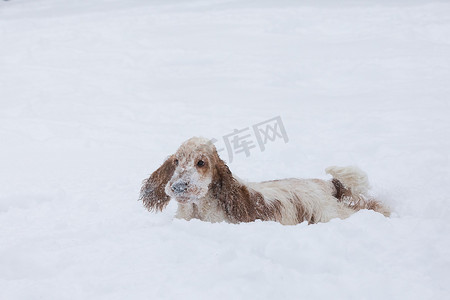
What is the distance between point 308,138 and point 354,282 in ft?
17.0

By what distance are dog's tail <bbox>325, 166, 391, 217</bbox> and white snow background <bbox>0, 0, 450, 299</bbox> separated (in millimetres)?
320

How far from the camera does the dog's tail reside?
5.73m

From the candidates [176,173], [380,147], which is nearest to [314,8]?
[380,147]

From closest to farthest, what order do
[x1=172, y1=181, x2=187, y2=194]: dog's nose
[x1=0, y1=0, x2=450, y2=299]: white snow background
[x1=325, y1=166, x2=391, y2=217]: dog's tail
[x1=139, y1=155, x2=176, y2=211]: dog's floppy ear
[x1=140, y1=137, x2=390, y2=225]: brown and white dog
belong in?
[x1=0, y1=0, x2=450, y2=299]: white snow background
[x1=172, y1=181, x2=187, y2=194]: dog's nose
[x1=140, y1=137, x2=390, y2=225]: brown and white dog
[x1=139, y1=155, x2=176, y2=211]: dog's floppy ear
[x1=325, y1=166, x2=391, y2=217]: dog's tail

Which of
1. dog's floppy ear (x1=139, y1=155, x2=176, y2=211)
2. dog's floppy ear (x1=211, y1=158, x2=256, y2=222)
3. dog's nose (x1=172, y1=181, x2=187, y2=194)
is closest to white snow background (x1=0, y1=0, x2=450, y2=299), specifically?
dog's floppy ear (x1=139, y1=155, x2=176, y2=211)

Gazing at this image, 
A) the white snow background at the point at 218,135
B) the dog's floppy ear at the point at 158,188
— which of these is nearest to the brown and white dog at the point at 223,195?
the dog's floppy ear at the point at 158,188

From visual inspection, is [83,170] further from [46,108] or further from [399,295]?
[399,295]

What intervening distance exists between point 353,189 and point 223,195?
5.40 feet

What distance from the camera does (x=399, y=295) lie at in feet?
10.4

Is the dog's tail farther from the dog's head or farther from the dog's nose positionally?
the dog's nose

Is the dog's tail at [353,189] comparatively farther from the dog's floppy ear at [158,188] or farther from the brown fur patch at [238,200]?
the dog's floppy ear at [158,188]

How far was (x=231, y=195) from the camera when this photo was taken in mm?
5078

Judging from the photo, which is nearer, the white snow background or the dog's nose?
the white snow background

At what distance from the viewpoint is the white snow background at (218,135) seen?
345 cm
